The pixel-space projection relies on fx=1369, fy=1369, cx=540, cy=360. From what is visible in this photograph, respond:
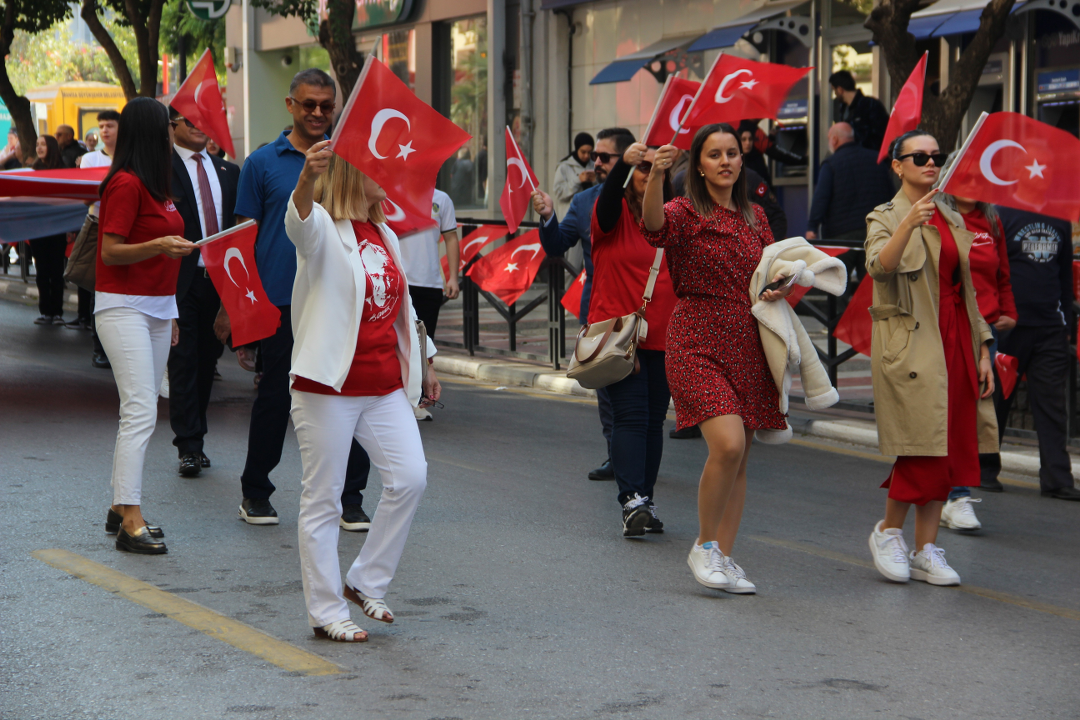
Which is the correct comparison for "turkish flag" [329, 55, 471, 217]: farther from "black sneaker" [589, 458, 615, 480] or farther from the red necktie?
"black sneaker" [589, 458, 615, 480]

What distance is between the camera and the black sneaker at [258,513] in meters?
6.48

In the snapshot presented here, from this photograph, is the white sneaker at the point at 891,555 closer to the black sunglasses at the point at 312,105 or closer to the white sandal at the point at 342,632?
the white sandal at the point at 342,632

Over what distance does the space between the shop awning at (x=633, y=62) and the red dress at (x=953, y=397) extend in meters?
12.3

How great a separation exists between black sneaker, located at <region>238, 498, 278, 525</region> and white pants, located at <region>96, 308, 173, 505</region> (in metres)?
0.68

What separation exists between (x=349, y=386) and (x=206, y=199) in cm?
337

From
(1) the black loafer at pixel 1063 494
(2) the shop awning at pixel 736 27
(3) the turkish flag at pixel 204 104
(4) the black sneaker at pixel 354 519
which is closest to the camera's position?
(4) the black sneaker at pixel 354 519

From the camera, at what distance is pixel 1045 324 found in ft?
25.6

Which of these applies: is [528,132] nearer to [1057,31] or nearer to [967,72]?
[1057,31]

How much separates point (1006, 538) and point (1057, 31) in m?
9.62

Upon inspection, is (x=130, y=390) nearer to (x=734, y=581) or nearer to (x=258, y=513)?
(x=258, y=513)

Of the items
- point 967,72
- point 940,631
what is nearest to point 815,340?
point 967,72

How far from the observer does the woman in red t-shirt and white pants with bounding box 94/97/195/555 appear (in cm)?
587

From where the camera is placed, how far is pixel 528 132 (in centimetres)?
2112

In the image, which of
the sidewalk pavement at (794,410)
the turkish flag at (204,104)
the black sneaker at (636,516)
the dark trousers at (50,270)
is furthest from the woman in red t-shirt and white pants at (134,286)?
the dark trousers at (50,270)
